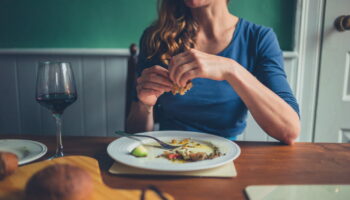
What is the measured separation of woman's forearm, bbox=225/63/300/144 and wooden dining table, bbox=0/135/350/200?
55 mm

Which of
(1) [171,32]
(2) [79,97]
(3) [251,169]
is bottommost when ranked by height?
(2) [79,97]

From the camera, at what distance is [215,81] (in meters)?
1.20

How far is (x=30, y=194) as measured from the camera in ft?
1.51

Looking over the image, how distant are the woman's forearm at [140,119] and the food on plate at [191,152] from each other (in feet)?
1.04

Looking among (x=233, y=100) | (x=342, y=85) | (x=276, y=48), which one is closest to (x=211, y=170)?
(x=233, y=100)

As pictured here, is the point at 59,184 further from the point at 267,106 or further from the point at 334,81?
the point at 334,81

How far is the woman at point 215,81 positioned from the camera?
930mm

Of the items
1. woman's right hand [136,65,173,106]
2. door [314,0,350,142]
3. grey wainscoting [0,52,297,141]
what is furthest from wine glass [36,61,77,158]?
door [314,0,350,142]

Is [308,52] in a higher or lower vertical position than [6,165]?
higher

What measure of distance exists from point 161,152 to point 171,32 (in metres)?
0.68

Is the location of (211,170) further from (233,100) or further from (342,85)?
(342,85)

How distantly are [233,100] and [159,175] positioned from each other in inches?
25.8

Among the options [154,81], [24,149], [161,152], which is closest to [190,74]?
[154,81]

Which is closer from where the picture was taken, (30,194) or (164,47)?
(30,194)
